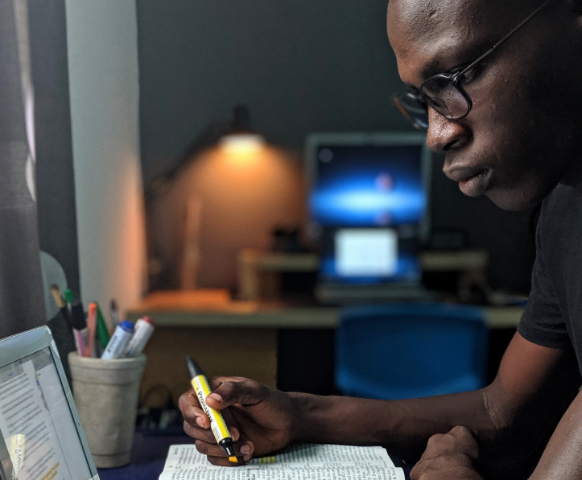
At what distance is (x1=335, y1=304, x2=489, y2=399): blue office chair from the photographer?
56.4 inches

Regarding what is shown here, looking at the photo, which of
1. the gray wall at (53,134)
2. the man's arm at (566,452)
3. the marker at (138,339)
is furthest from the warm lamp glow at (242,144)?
the man's arm at (566,452)

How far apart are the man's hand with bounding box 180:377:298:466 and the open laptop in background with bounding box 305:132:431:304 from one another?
2257 millimetres

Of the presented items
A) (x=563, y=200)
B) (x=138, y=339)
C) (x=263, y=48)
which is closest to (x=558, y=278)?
(x=563, y=200)

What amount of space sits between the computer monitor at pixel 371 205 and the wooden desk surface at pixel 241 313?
2.23ft

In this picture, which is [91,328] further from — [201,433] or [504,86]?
[504,86]

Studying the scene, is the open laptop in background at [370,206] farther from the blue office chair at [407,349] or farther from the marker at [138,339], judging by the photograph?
the marker at [138,339]

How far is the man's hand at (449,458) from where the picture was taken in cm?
62

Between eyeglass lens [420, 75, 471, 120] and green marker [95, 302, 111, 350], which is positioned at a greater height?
eyeglass lens [420, 75, 471, 120]

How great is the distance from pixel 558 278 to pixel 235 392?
43 cm

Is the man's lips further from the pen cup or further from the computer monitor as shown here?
the computer monitor

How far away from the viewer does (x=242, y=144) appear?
325 centimetres

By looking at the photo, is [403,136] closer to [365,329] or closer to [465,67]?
[365,329]

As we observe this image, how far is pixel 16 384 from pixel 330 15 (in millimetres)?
768

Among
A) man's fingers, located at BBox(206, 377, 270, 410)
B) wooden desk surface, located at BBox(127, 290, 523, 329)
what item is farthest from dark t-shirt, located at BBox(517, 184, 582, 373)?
wooden desk surface, located at BBox(127, 290, 523, 329)
